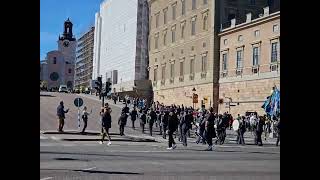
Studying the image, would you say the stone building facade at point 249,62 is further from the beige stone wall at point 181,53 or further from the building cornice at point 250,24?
the beige stone wall at point 181,53

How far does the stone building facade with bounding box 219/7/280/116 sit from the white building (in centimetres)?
2649

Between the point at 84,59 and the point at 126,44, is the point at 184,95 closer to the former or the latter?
the point at 126,44

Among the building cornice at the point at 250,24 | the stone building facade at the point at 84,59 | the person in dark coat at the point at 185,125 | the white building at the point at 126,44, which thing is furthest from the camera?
the stone building facade at the point at 84,59

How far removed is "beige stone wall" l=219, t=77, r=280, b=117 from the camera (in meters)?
50.5

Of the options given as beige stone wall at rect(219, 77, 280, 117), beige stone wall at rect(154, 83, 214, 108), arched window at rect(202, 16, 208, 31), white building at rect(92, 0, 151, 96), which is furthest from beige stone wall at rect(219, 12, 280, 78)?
white building at rect(92, 0, 151, 96)

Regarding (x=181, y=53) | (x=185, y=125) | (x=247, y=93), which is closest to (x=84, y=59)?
(x=181, y=53)

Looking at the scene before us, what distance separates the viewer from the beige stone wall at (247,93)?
5047 cm

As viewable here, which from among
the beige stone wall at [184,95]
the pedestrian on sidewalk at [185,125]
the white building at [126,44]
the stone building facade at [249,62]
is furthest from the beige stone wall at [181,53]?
the pedestrian on sidewalk at [185,125]

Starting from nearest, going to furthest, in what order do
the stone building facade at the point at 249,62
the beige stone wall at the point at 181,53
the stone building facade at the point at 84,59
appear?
the stone building facade at the point at 249,62, the beige stone wall at the point at 181,53, the stone building facade at the point at 84,59

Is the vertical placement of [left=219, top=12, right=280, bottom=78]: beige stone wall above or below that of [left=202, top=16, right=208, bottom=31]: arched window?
below

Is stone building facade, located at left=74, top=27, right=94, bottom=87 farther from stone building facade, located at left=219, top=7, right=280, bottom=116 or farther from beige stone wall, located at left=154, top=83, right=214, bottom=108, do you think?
stone building facade, located at left=219, top=7, right=280, bottom=116

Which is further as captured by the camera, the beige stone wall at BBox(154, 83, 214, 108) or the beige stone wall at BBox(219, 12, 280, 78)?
the beige stone wall at BBox(154, 83, 214, 108)

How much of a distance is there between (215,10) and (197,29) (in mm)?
4946

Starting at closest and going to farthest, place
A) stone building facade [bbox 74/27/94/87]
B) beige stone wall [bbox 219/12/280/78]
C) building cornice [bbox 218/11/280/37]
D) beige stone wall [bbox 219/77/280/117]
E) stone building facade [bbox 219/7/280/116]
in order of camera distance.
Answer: building cornice [bbox 218/11/280/37] < stone building facade [bbox 219/7/280/116] < beige stone wall [bbox 219/12/280/78] < beige stone wall [bbox 219/77/280/117] < stone building facade [bbox 74/27/94/87]
